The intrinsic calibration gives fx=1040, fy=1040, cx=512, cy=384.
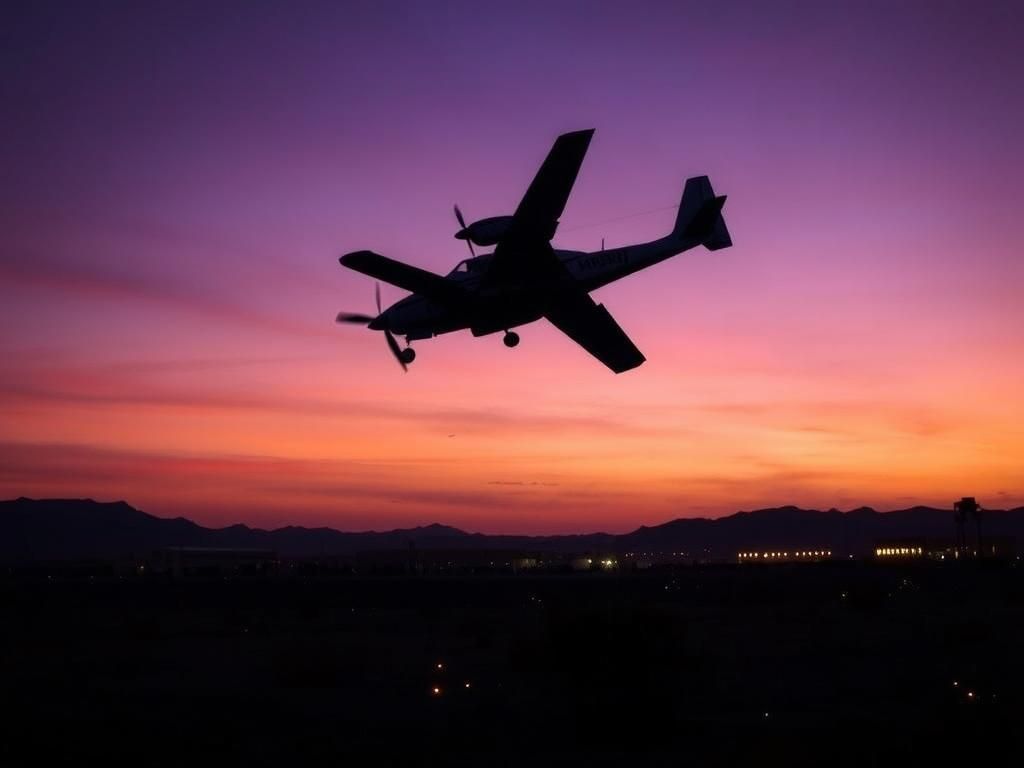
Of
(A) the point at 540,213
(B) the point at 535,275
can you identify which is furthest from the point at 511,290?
(A) the point at 540,213

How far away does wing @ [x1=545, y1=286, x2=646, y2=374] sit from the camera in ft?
102

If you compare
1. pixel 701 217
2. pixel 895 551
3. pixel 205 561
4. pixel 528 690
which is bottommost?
pixel 528 690

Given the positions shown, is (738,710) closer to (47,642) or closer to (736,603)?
(47,642)

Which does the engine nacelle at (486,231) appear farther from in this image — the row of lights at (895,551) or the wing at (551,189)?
the row of lights at (895,551)

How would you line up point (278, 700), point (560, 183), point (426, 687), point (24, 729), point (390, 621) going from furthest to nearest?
point (390, 621), point (560, 183), point (426, 687), point (278, 700), point (24, 729)

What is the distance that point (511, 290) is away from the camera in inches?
1163

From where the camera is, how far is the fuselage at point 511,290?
29.7 meters

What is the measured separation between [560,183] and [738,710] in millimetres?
12773

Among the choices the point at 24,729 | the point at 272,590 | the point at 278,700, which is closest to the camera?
the point at 24,729

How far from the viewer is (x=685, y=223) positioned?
32000 mm

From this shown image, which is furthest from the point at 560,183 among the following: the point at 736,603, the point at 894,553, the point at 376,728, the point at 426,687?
the point at 894,553

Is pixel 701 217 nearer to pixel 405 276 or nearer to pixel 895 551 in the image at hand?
pixel 405 276

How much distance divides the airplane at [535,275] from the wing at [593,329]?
31 millimetres

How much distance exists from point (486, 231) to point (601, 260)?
4151mm
